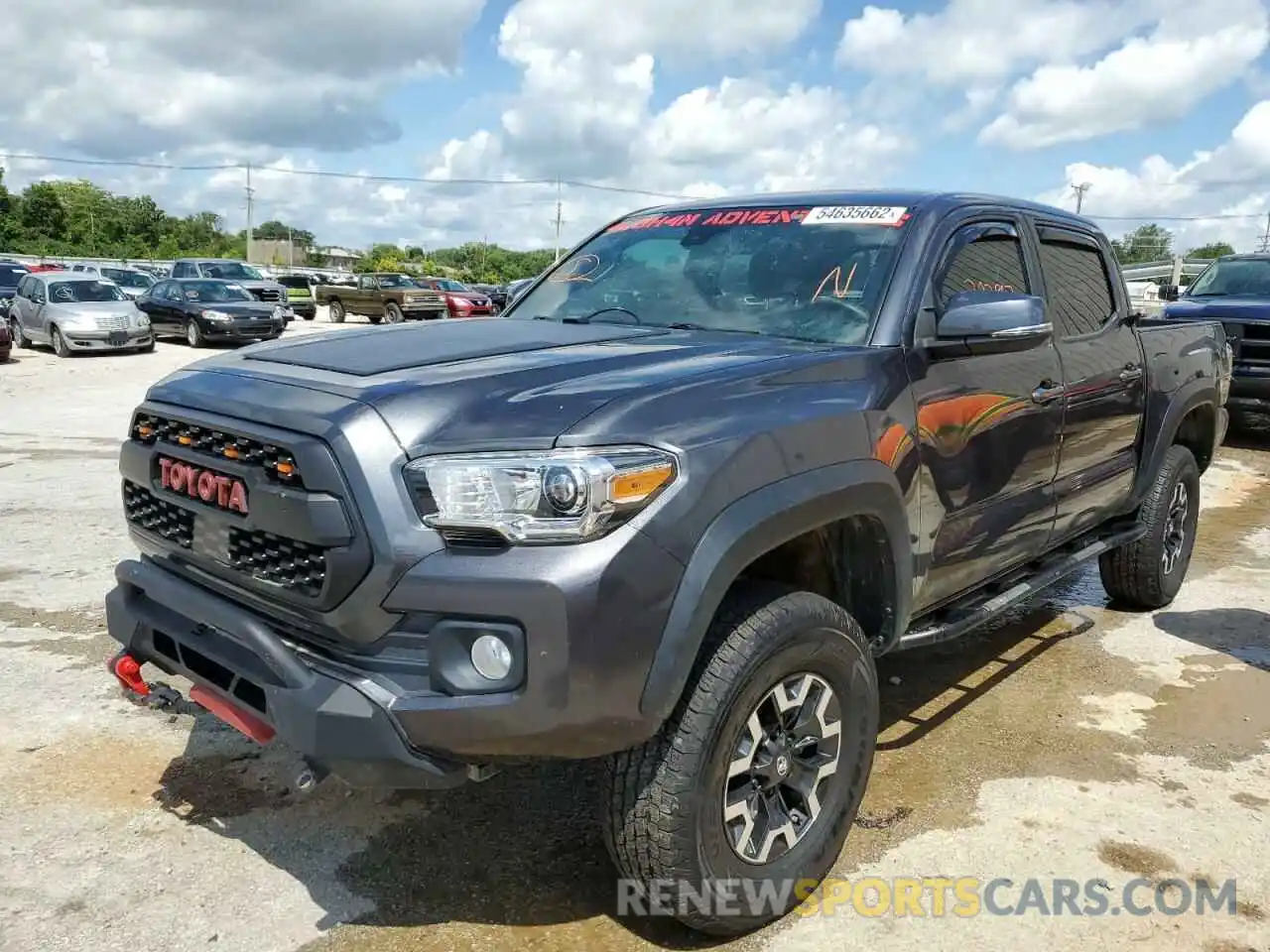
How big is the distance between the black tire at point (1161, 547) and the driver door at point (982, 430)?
139cm

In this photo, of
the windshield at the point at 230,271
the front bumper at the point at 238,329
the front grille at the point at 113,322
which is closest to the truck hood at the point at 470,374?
the front grille at the point at 113,322

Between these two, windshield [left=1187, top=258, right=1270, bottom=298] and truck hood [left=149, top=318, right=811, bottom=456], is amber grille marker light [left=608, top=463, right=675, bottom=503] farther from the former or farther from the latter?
→ windshield [left=1187, top=258, right=1270, bottom=298]

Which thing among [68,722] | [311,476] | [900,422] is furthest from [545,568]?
[68,722]

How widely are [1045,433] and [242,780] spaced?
312cm

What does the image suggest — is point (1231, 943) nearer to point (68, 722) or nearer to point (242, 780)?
point (242, 780)

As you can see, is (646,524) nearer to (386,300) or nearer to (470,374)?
(470,374)

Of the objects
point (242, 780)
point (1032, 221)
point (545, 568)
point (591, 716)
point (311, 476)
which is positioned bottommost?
point (242, 780)

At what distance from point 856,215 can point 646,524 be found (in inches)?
71.6

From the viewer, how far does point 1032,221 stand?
4188 mm

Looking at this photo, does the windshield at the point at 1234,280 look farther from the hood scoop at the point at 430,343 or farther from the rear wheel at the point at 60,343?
the rear wheel at the point at 60,343

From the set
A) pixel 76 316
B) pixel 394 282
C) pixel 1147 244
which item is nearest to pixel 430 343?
pixel 76 316

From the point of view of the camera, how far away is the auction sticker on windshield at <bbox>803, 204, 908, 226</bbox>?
3486 millimetres

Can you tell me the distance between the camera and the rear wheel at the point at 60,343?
19.5m

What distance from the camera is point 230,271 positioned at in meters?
29.0
